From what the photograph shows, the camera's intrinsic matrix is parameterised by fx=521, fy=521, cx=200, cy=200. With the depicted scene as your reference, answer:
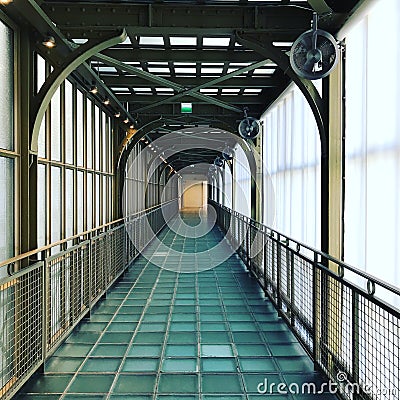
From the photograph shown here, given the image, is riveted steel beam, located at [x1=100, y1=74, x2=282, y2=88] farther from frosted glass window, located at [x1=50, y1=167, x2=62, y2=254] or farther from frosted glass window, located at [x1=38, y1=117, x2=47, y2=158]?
frosted glass window, located at [x1=38, y1=117, x2=47, y2=158]

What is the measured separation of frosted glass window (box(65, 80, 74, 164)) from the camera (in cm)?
607

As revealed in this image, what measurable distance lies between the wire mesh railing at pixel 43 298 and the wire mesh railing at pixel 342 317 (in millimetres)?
2134

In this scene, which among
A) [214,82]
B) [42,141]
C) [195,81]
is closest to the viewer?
[42,141]

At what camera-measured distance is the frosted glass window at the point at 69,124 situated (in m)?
6.07

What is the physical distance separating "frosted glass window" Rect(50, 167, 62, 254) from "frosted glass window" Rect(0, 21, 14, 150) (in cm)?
132

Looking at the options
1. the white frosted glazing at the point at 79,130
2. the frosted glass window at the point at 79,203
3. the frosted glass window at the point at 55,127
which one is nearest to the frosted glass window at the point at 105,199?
the frosted glass window at the point at 79,203

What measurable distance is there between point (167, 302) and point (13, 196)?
124 inches

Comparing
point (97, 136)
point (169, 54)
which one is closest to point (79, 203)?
point (97, 136)

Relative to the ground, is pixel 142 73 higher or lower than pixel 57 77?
higher

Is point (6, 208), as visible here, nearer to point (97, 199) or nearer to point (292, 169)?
point (292, 169)

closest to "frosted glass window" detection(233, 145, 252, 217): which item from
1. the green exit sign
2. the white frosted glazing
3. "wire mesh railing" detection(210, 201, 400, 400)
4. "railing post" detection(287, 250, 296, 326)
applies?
the green exit sign

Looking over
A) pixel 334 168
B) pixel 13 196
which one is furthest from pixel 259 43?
pixel 13 196

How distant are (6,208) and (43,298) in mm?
762

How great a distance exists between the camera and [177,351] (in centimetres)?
469
